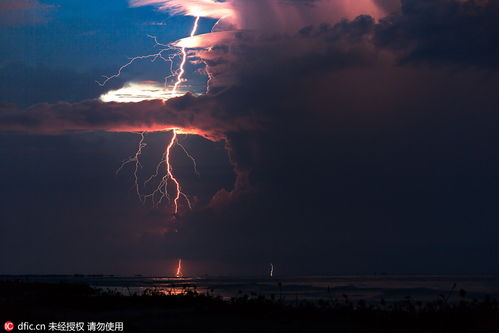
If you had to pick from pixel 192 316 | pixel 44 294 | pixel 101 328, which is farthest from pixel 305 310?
pixel 44 294

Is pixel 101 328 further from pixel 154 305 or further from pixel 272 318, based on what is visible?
pixel 154 305

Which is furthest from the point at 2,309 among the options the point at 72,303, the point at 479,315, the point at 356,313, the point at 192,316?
the point at 479,315

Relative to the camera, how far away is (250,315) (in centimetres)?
1208

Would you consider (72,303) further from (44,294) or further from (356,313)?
(356,313)

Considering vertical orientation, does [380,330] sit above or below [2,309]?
below

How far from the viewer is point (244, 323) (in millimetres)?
11094

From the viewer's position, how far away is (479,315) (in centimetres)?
1031

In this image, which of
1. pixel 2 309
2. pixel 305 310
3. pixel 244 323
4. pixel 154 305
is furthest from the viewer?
pixel 154 305

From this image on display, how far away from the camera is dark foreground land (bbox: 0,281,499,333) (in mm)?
10348

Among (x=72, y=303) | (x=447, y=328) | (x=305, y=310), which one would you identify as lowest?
(x=447, y=328)

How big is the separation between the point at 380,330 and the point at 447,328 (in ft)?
3.74

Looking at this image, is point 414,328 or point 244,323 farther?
point 244,323

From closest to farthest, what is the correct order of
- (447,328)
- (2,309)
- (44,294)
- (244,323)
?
(447,328) → (244,323) → (2,309) → (44,294)

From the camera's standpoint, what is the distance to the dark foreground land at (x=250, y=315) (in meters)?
10.3
